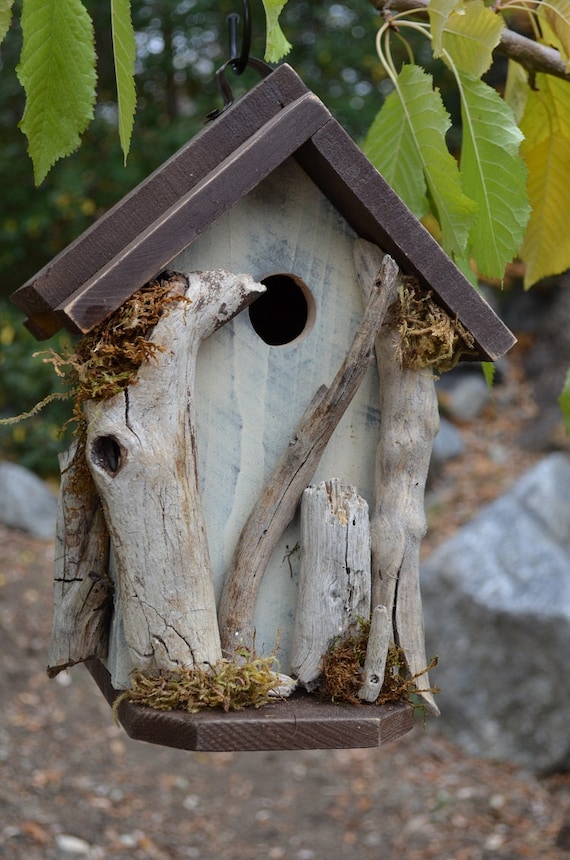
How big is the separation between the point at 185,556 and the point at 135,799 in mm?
3677

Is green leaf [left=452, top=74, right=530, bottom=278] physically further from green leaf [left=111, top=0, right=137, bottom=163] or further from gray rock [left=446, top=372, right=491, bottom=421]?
gray rock [left=446, top=372, right=491, bottom=421]

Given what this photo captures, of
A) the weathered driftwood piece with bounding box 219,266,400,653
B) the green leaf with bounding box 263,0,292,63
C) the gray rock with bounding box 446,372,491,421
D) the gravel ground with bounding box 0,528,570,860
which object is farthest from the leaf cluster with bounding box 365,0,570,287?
the gray rock with bounding box 446,372,491,421

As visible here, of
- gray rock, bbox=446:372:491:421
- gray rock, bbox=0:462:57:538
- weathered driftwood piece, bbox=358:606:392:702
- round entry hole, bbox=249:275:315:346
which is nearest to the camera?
weathered driftwood piece, bbox=358:606:392:702

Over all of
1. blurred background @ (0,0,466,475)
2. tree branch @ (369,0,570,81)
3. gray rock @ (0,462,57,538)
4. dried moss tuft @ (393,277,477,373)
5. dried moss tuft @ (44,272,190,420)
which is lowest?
gray rock @ (0,462,57,538)

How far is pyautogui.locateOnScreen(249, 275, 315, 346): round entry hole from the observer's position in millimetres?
1970

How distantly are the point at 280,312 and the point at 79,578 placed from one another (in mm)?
714

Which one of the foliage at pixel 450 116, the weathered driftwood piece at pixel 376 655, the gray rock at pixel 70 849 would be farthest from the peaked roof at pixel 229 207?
the gray rock at pixel 70 849

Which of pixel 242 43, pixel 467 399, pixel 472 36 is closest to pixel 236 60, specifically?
pixel 242 43

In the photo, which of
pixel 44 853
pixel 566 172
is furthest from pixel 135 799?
Result: pixel 566 172

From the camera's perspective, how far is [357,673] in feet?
5.56

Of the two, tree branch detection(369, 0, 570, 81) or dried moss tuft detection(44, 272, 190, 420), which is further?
tree branch detection(369, 0, 570, 81)

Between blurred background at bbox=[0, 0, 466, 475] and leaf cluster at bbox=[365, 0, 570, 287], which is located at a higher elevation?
leaf cluster at bbox=[365, 0, 570, 287]

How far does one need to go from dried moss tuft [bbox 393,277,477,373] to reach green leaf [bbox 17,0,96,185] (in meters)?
0.69

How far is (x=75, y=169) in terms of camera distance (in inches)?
301
